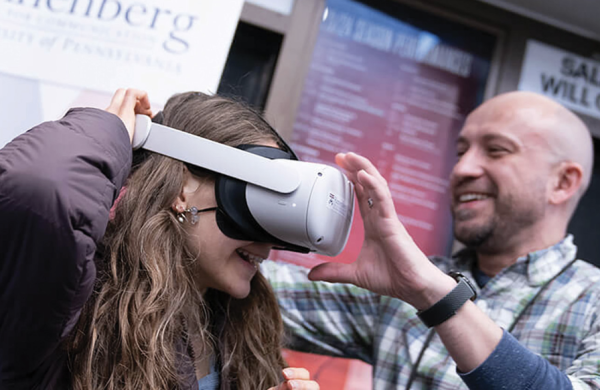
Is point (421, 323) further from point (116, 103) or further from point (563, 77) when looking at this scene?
point (563, 77)

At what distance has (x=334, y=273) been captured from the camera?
119 centimetres

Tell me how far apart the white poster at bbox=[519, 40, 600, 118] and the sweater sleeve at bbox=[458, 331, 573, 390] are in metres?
1.19

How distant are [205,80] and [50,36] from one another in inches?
13.7

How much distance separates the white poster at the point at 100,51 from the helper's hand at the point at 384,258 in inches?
16.7

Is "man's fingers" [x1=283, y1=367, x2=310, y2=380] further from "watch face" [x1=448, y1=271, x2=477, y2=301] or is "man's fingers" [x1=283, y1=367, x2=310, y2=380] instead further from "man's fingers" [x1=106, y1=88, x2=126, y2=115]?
"man's fingers" [x1=106, y1=88, x2=126, y2=115]

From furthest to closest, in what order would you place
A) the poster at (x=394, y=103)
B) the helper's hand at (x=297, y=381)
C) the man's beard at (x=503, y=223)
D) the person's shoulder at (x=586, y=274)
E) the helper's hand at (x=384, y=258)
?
1. the poster at (x=394, y=103)
2. the man's beard at (x=503, y=223)
3. the person's shoulder at (x=586, y=274)
4. the helper's hand at (x=384, y=258)
5. the helper's hand at (x=297, y=381)

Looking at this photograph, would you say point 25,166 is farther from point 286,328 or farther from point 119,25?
point 286,328

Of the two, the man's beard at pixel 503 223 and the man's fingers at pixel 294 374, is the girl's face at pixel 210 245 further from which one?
the man's beard at pixel 503 223

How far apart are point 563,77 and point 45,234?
1.88 m

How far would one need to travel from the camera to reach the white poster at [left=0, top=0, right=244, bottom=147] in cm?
113

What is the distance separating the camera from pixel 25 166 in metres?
0.66

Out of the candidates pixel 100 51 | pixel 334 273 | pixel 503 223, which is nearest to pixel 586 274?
pixel 503 223

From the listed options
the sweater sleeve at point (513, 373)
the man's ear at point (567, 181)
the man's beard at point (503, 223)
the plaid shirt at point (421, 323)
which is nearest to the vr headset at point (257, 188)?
the sweater sleeve at point (513, 373)

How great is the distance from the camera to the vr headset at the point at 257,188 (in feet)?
2.97
